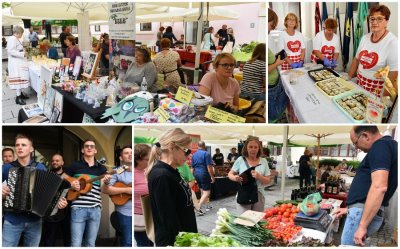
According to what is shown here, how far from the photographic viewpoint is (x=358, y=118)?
2.43m

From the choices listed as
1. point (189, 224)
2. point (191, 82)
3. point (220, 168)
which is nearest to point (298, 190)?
point (220, 168)

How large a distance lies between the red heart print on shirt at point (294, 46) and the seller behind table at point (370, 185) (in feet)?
1.97

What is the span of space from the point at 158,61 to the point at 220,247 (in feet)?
5.38

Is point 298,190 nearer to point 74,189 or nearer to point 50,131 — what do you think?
point 74,189

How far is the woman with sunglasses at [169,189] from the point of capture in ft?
7.92

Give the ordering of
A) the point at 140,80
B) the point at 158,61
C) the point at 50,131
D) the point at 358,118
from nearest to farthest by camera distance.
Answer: the point at 358,118, the point at 50,131, the point at 140,80, the point at 158,61

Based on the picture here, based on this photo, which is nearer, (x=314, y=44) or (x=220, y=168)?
(x=314, y=44)

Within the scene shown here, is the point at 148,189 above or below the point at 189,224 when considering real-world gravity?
above

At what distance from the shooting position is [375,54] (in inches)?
92.9

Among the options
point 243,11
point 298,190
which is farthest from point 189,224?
point 243,11

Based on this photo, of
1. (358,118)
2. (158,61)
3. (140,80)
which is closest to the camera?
(358,118)

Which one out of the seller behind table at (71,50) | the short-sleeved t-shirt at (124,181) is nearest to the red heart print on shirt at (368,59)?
the short-sleeved t-shirt at (124,181)

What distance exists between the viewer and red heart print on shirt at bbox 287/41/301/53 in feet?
7.98

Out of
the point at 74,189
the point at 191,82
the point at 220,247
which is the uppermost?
the point at 191,82
